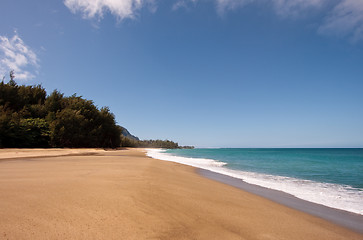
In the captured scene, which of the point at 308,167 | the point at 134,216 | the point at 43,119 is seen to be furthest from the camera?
the point at 43,119

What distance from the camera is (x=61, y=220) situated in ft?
7.48

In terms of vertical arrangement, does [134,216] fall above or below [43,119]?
below

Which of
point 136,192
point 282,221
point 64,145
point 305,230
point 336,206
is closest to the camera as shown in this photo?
point 305,230

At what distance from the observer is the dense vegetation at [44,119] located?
2166 cm

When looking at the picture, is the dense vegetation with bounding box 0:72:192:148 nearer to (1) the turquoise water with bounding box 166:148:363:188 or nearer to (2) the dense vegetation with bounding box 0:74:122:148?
(2) the dense vegetation with bounding box 0:74:122:148

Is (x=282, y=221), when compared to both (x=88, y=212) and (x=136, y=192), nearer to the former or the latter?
(x=136, y=192)

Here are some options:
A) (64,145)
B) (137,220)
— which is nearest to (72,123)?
(64,145)

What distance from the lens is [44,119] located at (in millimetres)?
27438

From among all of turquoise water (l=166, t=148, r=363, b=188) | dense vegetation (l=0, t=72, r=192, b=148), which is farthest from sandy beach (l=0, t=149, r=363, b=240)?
dense vegetation (l=0, t=72, r=192, b=148)

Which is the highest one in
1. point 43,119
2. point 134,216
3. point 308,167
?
point 43,119

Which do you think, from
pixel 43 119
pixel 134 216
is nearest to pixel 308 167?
pixel 134 216

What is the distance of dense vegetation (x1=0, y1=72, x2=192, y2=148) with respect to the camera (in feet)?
71.1

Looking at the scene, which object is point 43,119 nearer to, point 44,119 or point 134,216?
point 44,119

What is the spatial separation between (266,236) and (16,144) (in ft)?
96.5
